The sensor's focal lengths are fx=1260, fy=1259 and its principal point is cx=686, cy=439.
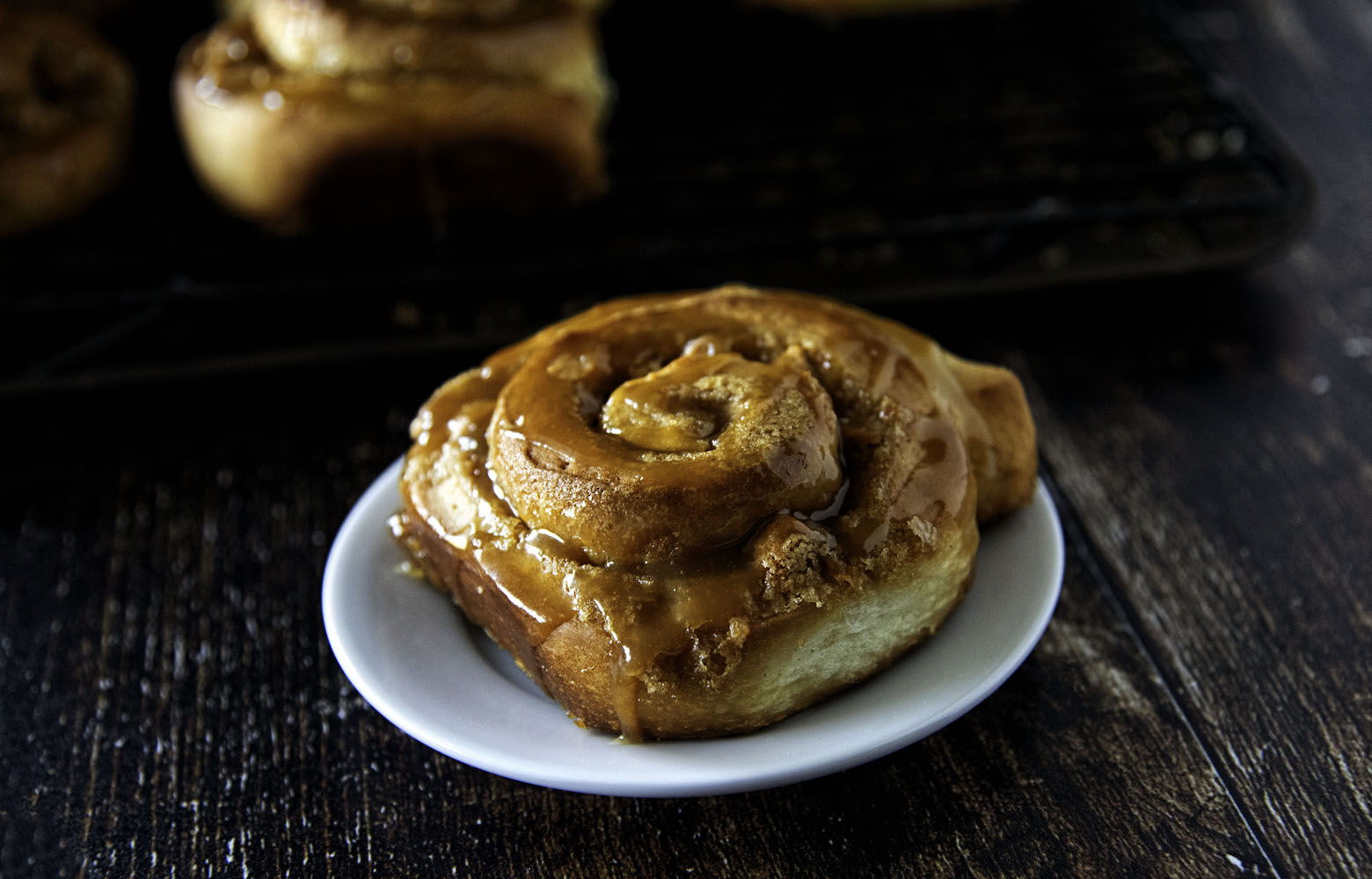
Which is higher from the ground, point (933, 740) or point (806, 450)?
point (806, 450)

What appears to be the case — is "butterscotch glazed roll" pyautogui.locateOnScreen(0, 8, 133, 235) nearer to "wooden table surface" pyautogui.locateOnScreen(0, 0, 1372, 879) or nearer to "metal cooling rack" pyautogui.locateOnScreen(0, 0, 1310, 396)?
"metal cooling rack" pyautogui.locateOnScreen(0, 0, 1310, 396)

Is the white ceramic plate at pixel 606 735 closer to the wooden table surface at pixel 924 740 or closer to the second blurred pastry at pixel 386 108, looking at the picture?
the wooden table surface at pixel 924 740

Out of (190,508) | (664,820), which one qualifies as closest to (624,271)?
(190,508)

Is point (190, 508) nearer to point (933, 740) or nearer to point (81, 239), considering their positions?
point (81, 239)

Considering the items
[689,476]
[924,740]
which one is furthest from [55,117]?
[924,740]

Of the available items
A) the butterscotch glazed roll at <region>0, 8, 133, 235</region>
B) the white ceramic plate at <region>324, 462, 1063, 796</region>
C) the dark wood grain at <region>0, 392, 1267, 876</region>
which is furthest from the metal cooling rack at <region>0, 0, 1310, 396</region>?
the white ceramic plate at <region>324, 462, 1063, 796</region>

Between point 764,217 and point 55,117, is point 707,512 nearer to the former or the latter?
point 764,217

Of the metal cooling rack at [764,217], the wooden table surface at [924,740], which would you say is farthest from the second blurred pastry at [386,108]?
the wooden table surface at [924,740]
